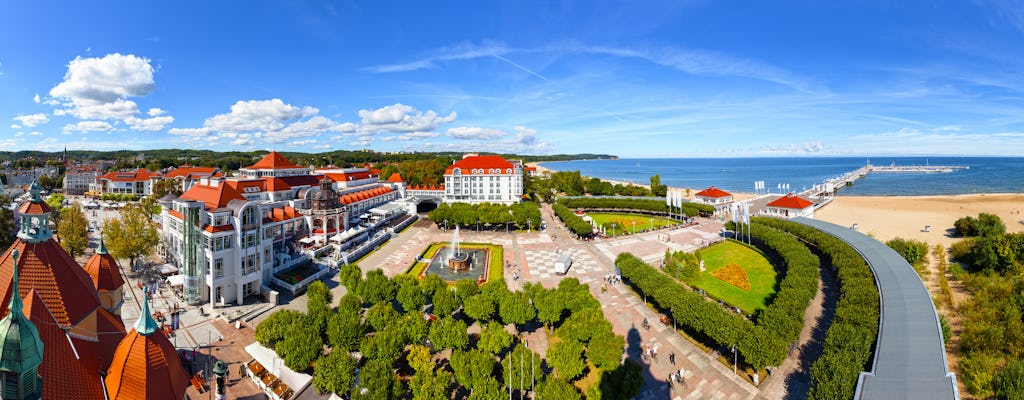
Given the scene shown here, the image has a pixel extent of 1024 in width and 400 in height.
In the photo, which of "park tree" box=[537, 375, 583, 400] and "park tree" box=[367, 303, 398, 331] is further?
"park tree" box=[367, 303, 398, 331]

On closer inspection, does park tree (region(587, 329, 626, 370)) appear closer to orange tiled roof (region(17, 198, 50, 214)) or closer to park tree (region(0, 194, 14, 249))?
orange tiled roof (region(17, 198, 50, 214))

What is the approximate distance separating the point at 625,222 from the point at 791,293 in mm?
37448

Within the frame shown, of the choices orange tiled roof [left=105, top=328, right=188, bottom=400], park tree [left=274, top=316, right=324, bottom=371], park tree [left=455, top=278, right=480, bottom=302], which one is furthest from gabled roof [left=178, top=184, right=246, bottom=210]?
orange tiled roof [left=105, top=328, right=188, bottom=400]

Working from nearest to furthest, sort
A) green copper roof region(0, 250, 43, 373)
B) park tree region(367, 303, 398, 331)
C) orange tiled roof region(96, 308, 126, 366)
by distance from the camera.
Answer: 1. green copper roof region(0, 250, 43, 373)
2. orange tiled roof region(96, 308, 126, 366)
3. park tree region(367, 303, 398, 331)

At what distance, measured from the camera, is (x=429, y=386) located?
57.0ft

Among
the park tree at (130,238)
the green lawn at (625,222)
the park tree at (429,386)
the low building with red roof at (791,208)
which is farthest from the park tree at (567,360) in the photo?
the low building with red roof at (791,208)

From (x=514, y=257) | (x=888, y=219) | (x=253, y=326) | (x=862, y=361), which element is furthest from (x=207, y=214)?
(x=888, y=219)

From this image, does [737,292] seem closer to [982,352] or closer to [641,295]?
[641,295]

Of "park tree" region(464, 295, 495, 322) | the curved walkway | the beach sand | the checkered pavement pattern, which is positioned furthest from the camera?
the beach sand

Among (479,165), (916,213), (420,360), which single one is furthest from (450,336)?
(916,213)

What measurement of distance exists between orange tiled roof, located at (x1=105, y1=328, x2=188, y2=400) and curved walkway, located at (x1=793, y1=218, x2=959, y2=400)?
23.8 meters

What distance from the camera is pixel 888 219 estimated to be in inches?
2458

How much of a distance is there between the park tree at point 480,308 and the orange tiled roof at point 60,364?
54.5ft

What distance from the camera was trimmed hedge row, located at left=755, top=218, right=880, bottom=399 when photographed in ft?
55.3
